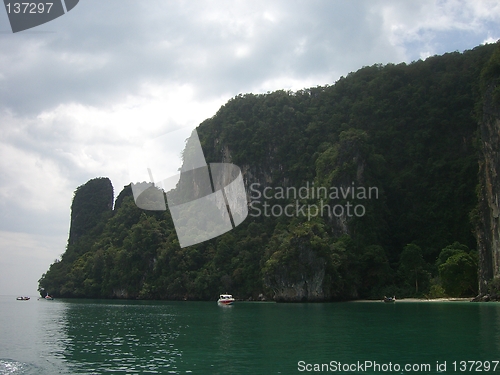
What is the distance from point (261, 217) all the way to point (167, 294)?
1895cm

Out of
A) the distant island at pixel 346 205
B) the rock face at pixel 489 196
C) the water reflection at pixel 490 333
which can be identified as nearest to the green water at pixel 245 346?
the water reflection at pixel 490 333

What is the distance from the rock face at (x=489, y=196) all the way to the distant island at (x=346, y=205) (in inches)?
7.0

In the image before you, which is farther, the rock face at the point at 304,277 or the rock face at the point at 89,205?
the rock face at the point at 89,205

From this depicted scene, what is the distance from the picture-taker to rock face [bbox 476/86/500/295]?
4288 centimetres

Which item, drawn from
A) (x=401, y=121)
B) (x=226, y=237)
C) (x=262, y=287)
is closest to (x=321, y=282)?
(x=262, y=287)

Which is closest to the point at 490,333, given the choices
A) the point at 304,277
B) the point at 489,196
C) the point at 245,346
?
the point at 245,346

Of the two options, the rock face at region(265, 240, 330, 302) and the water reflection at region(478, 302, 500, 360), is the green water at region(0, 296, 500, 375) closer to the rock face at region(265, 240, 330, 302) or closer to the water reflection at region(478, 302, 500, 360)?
the water reflection at region(478, 302, 500, 360)

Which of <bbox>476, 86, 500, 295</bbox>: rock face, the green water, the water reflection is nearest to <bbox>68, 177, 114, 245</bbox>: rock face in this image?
<bbox>476, 86, 500, 295</bbox>: rock face

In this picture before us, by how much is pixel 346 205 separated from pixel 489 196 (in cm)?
2233

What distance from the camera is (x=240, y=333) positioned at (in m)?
23.2

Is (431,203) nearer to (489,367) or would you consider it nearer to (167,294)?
(167,294)

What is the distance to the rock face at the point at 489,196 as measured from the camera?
42875 millimetres

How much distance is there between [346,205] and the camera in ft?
213

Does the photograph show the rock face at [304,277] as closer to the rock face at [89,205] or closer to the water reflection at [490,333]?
the water reflection at [490,333]
